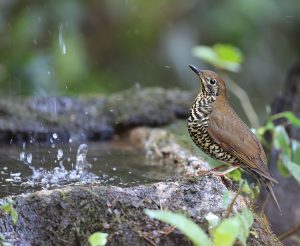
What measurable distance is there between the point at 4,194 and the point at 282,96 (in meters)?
3.49

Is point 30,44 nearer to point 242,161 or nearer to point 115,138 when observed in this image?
point 115,138

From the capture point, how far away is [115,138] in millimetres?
6762

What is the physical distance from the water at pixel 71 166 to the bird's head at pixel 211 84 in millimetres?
669

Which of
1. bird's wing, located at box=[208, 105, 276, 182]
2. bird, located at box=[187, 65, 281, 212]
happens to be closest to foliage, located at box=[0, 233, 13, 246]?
bird, located at box=[187, 65, 281, 212]

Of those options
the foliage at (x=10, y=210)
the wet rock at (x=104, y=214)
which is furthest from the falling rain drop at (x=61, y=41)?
the foliage at (x=10, y=210)

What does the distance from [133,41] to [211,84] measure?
4999 mm

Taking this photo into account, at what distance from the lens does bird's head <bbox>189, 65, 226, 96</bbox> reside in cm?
555

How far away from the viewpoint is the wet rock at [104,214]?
366 centimetres

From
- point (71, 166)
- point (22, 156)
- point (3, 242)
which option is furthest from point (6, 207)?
point (22, 156)

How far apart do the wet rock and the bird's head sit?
1723 mm

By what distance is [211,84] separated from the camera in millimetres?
5574

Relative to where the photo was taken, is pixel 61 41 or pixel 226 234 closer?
pixel 226 234

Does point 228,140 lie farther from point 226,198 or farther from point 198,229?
point 198,229

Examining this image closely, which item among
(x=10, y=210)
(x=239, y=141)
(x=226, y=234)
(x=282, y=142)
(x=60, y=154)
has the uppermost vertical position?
(x=226, y=234)
